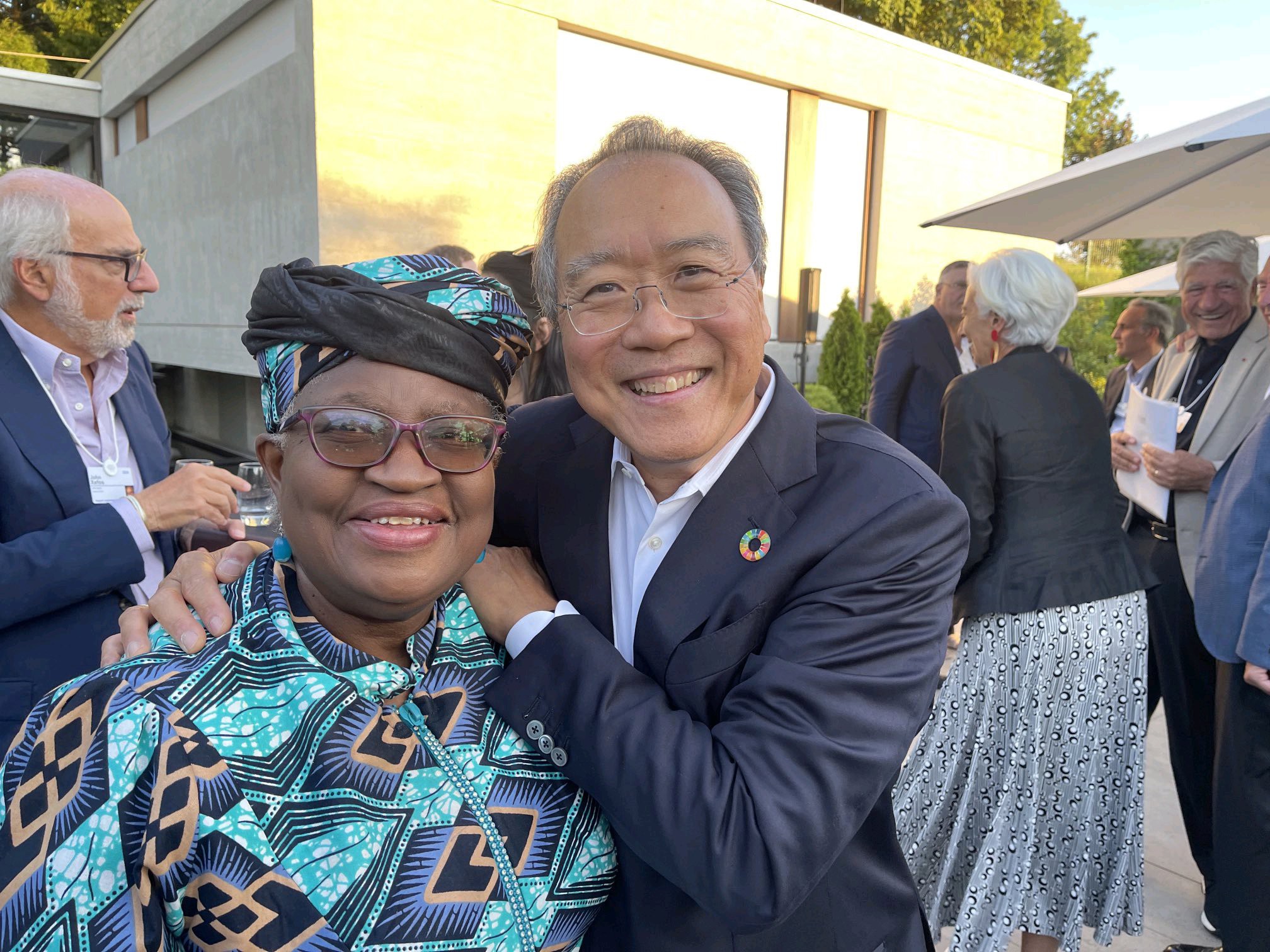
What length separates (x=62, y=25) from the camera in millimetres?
21328

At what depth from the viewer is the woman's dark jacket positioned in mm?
3168

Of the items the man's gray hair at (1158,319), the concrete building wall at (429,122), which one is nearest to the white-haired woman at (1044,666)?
the man's gray hair at (1158,319)

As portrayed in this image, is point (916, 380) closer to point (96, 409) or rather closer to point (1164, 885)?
point (1164, 885)

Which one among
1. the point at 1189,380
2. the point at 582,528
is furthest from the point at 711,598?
the point at 1189,380

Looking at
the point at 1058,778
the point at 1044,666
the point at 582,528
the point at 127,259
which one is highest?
the point at 127,259

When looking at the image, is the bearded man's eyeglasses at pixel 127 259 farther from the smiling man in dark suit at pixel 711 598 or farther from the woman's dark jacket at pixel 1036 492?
the woman's dark jacket at pixel 1036 492

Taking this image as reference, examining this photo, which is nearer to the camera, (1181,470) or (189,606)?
(189,606)

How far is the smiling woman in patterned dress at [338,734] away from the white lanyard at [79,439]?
4.53 ft

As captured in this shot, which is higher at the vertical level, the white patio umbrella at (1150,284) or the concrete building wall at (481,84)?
the concrete building wall at (481,84)

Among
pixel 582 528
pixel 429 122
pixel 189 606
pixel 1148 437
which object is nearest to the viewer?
pixel 189 606

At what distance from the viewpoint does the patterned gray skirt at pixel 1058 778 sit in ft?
10.3

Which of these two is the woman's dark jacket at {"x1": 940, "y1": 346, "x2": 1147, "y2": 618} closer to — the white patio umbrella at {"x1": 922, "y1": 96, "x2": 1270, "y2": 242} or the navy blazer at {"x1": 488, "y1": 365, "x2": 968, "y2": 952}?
the white patio umbrella at {"x1": 922, "y1": 96, "x2": 1270, "y2": 242}

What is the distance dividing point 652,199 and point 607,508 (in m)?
0.62

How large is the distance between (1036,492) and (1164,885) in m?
1.98
